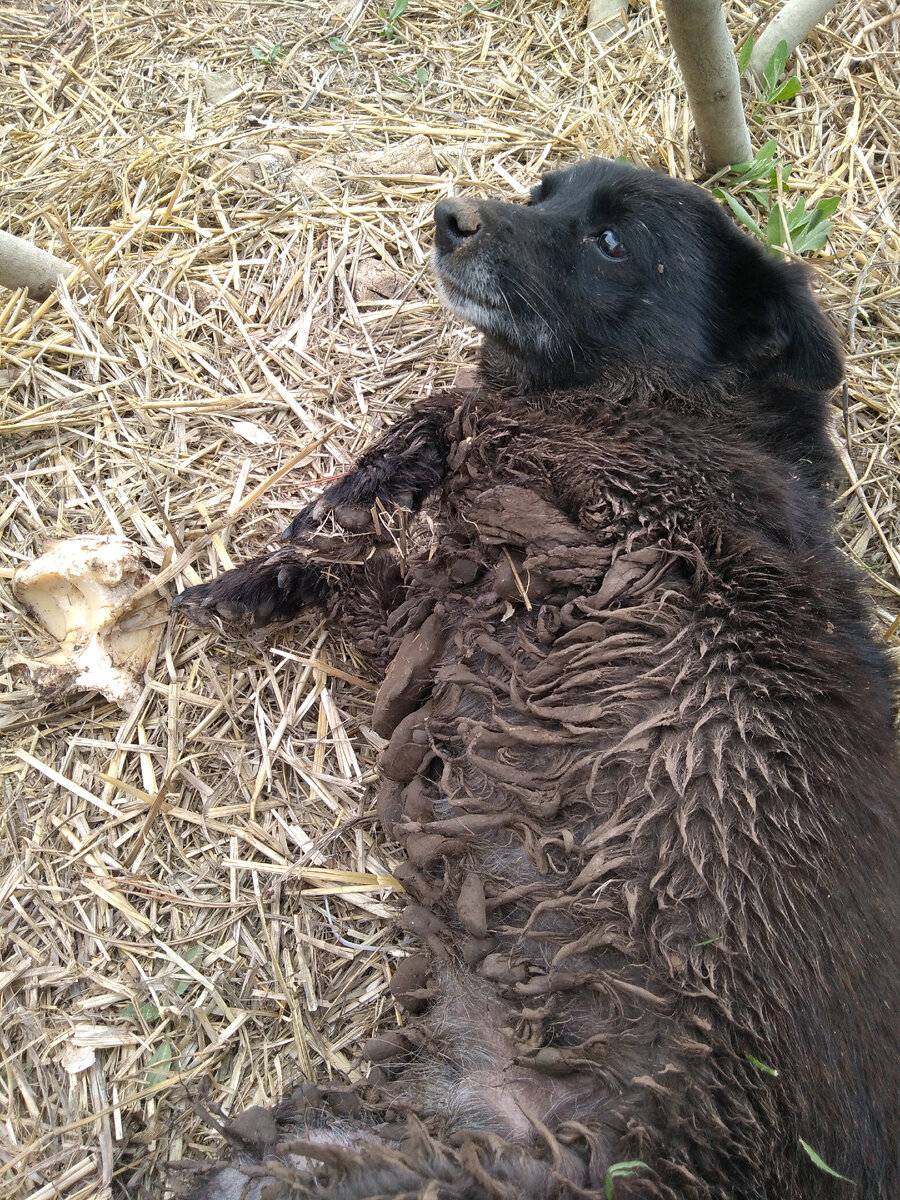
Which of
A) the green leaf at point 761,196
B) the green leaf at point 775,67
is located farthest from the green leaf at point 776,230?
the green leaf at point 775,67

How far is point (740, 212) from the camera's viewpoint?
348 centimetres

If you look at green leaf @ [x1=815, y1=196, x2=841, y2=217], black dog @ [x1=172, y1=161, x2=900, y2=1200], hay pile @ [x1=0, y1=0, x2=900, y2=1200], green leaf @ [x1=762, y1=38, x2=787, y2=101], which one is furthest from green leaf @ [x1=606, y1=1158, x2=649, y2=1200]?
green leaf @ [x1=762, y1=38, x2=787, y2=101]

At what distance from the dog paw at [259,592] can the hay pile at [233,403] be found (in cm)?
12

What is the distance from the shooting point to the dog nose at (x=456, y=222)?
101 inches

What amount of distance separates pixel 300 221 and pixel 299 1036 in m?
3.27

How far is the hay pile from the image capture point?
233 cm

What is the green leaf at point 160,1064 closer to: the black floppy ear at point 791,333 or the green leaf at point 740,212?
the black floppy ear at point 791,333

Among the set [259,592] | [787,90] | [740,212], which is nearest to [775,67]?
[787,90]

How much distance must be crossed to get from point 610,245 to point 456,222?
20.2 inches

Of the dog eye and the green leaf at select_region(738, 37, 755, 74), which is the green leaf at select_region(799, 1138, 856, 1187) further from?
the green leaf at select_region(738, 37, 755, 74)

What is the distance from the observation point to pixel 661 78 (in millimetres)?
4027

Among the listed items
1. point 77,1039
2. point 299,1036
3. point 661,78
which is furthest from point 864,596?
point 661,78

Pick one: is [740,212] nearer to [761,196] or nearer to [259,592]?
[761,196]

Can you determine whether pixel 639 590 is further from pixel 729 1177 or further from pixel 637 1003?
pixel 729 1177
